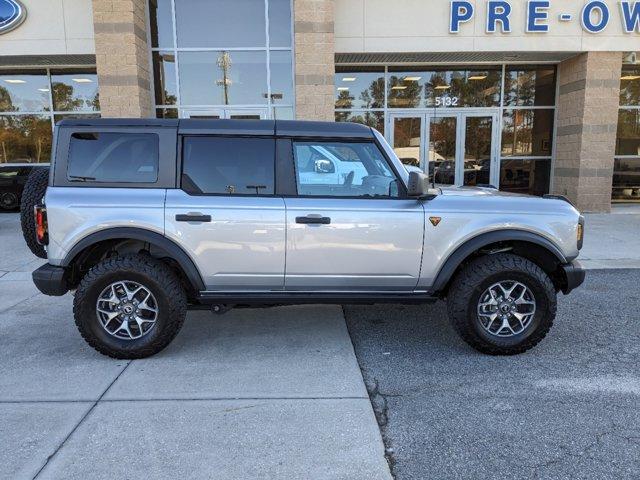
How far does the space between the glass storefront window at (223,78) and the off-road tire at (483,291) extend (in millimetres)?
9269

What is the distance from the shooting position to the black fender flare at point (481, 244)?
12.7ft

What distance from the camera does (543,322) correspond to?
391 centimetres

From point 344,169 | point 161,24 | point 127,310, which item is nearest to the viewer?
point 127,310

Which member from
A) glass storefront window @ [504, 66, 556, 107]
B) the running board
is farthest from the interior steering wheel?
glass storefront window @ [504, 66, 556, 107]

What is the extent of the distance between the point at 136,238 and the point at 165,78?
9.42 m

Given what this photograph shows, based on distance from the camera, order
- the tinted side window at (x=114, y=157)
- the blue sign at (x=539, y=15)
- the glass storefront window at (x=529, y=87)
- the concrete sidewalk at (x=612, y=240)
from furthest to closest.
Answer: the glass storefront window at (x=529, y=87) < the blue sign at (x=539, y=15) < the concrete sidewalk at (x=612, y=240) < the tinted side window at (x=114, y=157)

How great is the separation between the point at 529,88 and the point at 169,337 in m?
12.9

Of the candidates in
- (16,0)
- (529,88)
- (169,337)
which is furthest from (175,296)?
(529,88)

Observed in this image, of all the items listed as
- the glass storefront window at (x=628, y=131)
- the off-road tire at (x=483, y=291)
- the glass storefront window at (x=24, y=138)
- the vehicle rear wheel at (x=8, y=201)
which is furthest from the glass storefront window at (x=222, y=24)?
the glass storefront window at (x=628, y=131)

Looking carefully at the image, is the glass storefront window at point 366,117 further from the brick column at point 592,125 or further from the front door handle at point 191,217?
the front door handle at point 191,217

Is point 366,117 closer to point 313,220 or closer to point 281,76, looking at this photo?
point 281,76

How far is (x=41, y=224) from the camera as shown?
3.78m

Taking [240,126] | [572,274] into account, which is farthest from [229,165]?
A: [572,274]

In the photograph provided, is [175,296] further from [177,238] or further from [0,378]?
[0,378]
